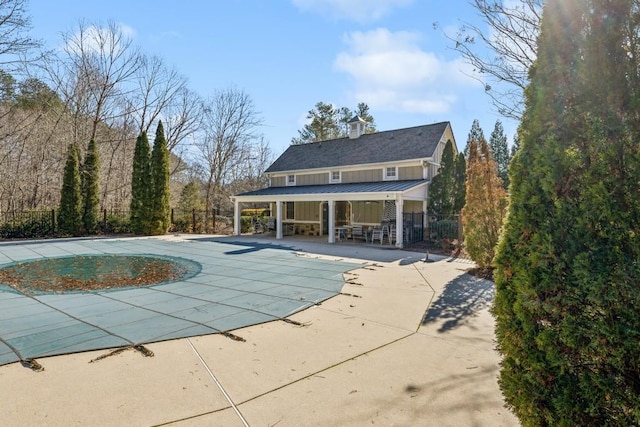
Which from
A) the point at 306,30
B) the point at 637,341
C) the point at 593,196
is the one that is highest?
the point at 306,30

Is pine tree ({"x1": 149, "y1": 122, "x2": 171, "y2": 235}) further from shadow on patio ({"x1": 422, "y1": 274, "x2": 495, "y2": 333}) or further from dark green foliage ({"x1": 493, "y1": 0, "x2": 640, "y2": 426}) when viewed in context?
dark green foliage ({"x1": 493, "y1": 0, "x2": 640, "y2": 426})

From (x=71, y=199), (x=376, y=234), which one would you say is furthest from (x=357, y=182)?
(x=71, y=199)

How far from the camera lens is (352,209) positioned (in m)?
19.2

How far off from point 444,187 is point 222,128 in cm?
1853

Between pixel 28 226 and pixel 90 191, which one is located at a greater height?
Result: pixel 90 191

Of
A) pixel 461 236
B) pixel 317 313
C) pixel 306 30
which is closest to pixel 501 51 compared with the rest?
pixel 306 30

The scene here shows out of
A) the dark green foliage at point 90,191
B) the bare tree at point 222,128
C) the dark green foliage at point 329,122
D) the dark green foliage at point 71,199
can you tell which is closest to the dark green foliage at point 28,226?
the dark green foliage at point 71,199

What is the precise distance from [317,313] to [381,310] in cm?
109

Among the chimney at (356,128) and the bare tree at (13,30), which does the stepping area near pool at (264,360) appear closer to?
the bare tree at (13,30)

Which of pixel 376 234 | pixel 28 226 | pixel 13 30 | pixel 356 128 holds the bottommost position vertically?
pixel 376 234

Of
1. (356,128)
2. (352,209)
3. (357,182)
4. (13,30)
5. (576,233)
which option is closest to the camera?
(576,233)

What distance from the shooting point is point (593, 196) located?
1.99 metres

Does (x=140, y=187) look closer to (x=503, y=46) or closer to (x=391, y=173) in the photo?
(x=391, y=173)

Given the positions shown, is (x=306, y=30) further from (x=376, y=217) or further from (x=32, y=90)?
(x=32, y=90)
